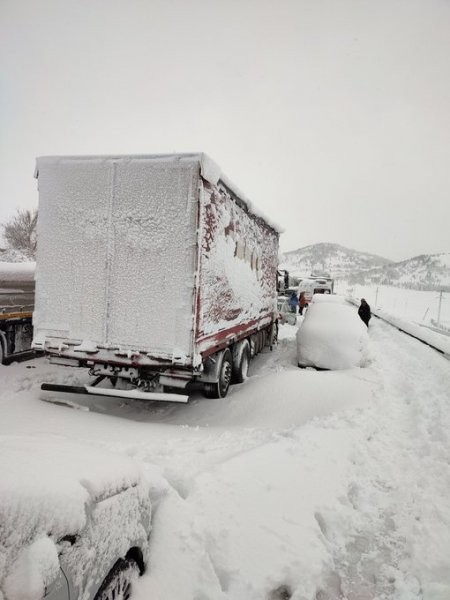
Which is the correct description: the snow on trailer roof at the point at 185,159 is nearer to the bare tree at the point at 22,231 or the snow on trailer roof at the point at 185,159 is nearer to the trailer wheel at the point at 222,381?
the trailer wheel at the point at 222,381

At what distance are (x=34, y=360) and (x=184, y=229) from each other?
258 inches

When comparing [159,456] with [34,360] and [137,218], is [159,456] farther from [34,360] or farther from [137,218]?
[34,360]

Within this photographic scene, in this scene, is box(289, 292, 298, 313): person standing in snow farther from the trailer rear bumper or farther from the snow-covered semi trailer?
the trailer rear bumper

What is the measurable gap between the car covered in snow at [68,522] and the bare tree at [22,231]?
42491 mm

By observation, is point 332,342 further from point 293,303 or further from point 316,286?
point 316,286

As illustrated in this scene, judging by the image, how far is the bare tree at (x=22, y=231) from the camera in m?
39.9

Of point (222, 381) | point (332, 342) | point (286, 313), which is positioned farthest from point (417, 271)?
point (222, 381)

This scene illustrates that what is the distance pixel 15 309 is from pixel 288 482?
319 inches

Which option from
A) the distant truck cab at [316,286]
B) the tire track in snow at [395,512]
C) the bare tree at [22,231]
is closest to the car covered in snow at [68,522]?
the tire track in snow at [395,512]

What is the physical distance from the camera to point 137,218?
567 centimetres

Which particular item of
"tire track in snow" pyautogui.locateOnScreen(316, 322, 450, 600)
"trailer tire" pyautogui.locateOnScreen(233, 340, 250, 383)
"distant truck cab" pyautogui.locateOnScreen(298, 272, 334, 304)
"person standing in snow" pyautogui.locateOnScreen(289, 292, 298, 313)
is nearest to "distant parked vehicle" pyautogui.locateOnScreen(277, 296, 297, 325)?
"person standing in snow" pyautogui.locateOnScreen(289, 292, 298, 313)

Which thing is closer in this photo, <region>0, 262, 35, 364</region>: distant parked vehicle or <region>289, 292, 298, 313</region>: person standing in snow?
<region>0, 262, 35, 364</region>: distant parked vehicle

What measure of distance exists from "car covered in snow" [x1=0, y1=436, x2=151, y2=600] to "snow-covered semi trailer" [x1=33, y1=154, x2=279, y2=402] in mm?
3164

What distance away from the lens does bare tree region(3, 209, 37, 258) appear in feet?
131
